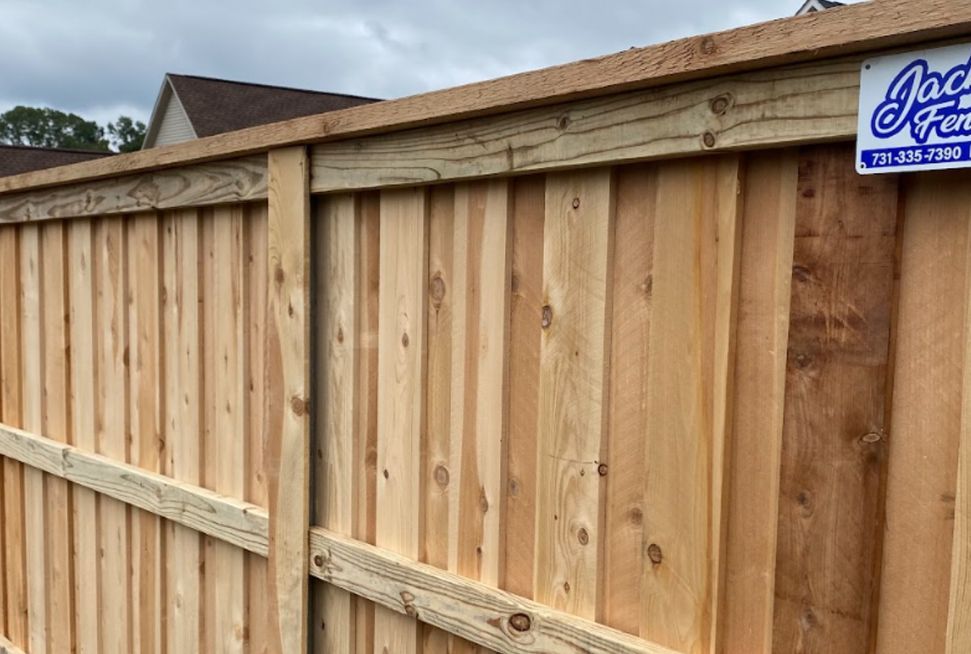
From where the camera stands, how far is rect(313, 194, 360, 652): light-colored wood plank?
2193 mm

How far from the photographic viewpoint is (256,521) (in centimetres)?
248

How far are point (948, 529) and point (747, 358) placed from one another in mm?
375

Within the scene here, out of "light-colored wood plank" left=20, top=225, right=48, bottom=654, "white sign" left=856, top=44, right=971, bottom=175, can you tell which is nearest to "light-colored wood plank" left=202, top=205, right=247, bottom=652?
"light-colored wood plank" left=20, top=225, right=48, bottom=654

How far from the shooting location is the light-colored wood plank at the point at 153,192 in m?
2.47

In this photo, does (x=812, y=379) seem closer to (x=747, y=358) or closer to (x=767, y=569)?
(x=747, y=358)

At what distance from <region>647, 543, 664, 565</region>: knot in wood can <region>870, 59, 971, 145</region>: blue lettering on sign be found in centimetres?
77

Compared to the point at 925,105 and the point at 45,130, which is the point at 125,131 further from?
the point at 925,105

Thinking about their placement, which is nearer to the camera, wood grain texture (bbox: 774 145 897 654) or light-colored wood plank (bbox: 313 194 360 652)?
wood grain texture (bbox: 774 145 897 654)

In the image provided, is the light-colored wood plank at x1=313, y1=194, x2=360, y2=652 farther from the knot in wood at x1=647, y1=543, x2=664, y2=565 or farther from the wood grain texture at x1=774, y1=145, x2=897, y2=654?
the wood grain texture at x1=774, y1=145, x2=897, y2=654

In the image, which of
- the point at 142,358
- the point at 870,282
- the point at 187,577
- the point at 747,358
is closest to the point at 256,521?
the point at 187,577

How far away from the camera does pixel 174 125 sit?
874 inches

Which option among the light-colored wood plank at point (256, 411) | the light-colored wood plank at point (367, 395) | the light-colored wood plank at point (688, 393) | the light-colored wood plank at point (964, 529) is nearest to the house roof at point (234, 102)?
the light-colored wood plank at point (256, 411)

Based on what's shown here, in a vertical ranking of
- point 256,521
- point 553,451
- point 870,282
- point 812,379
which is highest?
point 870,282

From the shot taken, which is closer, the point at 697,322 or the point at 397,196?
the point at 697,322
